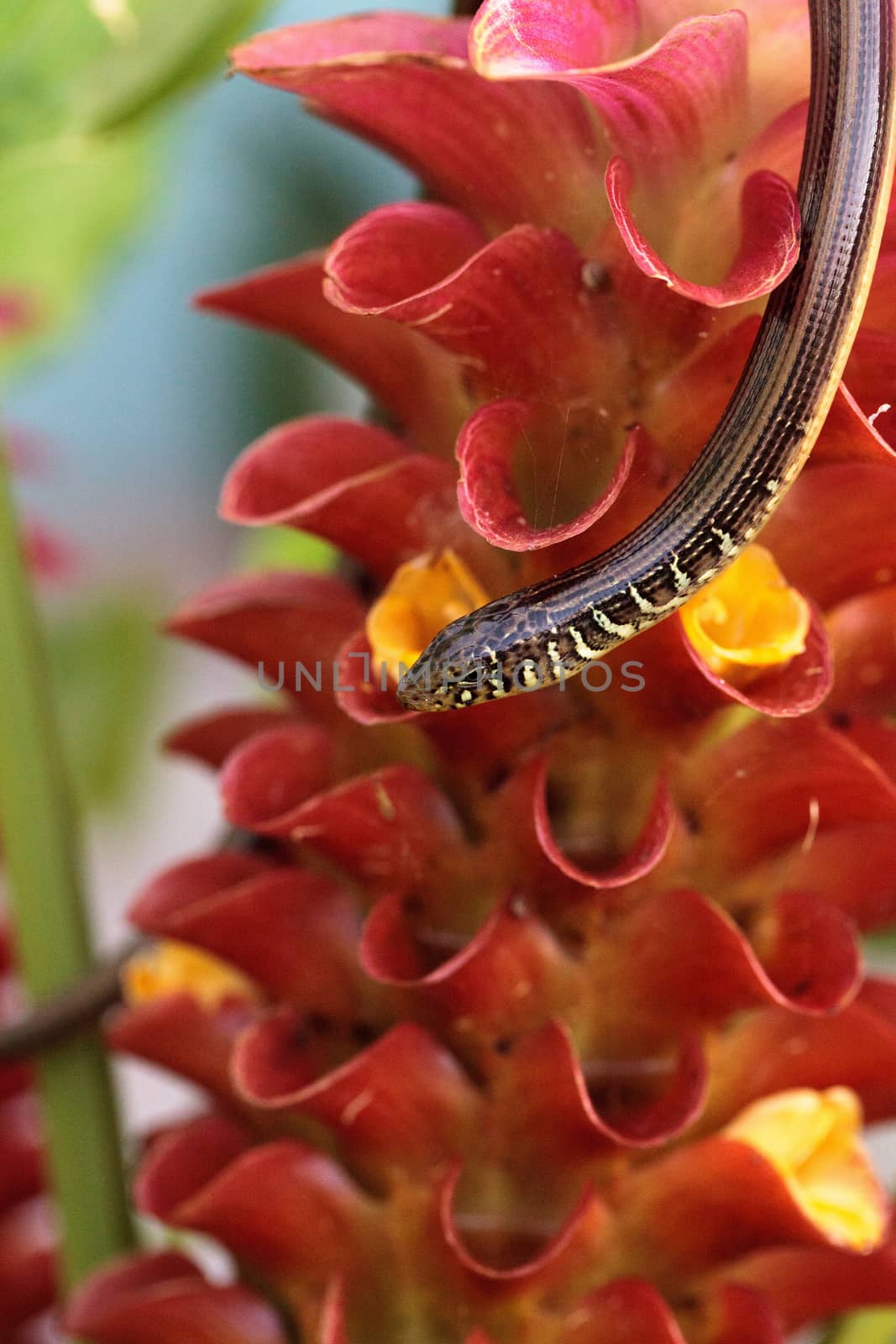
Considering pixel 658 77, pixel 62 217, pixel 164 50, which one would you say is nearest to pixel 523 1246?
pixel 658 77

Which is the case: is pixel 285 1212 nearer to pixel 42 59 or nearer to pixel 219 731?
pixel 219 731

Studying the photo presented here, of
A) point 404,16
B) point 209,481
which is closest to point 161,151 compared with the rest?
point 209,481

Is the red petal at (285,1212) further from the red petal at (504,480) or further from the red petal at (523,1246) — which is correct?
the red petal at (504,480)

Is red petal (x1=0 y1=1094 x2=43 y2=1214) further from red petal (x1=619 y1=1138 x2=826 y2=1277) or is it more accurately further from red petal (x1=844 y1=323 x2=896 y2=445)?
red petal (x1=844 y1=323 x2=896 y2=445)

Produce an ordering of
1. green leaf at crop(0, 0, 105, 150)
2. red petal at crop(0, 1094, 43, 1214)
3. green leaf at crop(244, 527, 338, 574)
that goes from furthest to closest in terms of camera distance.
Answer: green leaf at crop(244, 527, 338, 574), red petal at crop(0, 1094, 43, 1214), green leaf at crop(0, 0, 105, 150)

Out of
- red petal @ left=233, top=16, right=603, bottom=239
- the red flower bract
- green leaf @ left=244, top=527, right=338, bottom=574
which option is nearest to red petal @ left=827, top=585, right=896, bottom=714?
the red flower bract

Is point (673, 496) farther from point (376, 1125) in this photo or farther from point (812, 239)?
point (376, 1125)
